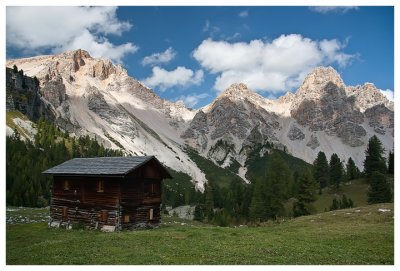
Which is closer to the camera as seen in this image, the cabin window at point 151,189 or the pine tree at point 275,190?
the cabin window at point 151,189

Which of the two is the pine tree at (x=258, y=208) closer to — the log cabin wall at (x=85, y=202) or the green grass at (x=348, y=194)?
the green grass at (x=348, y=194)

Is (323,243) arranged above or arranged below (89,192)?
below

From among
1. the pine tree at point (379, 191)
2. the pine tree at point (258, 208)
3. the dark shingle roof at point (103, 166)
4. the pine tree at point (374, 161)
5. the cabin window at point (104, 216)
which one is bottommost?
the pine tree at point (258, 208)

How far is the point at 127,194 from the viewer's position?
41.7m

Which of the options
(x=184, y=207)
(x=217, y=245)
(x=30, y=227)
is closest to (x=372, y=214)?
(x=217, y=245)

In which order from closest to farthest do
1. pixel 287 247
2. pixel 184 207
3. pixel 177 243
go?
pixel 287 247, pixel 177 243, pixel 184 207

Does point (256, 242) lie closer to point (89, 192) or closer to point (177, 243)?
point (177, 243)

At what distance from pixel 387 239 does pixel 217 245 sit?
1336 cm

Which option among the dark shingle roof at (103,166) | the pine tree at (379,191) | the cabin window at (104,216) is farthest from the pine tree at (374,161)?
the cabin window at (104,216)

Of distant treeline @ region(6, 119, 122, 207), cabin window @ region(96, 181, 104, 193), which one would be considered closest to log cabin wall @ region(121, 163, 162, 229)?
cabin window @ region(96, 181, 104, 193)

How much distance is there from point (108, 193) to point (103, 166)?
3515 millimetres

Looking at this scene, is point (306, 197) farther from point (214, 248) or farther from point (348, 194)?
point (214, 248)

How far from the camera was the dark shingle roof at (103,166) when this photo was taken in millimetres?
40500
